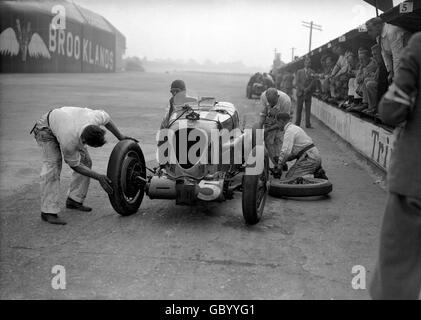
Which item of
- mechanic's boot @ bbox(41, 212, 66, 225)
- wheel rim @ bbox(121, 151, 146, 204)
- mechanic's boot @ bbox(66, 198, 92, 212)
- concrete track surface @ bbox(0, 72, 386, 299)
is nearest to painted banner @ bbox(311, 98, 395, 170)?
concrete track surface @ bbox(0, 72, 386, 299)

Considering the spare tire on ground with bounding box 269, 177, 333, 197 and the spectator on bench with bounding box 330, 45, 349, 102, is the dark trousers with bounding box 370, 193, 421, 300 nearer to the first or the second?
the spare tire on ground with bounding box 269, 177, 333, 197

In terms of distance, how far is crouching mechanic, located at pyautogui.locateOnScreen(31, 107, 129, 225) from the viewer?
4945 millimetres

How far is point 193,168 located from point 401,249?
3.17 meters

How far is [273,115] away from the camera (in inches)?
317

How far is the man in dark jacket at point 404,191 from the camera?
2.60 metres

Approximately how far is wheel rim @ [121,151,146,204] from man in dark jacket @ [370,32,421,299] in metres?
3.35

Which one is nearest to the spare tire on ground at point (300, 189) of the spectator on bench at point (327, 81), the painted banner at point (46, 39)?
the spectator on bench at point (327, 81)

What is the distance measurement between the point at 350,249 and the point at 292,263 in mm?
788

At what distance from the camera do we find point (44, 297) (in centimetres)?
360

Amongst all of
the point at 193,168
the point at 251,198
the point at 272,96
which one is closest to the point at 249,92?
the point at 272,96
